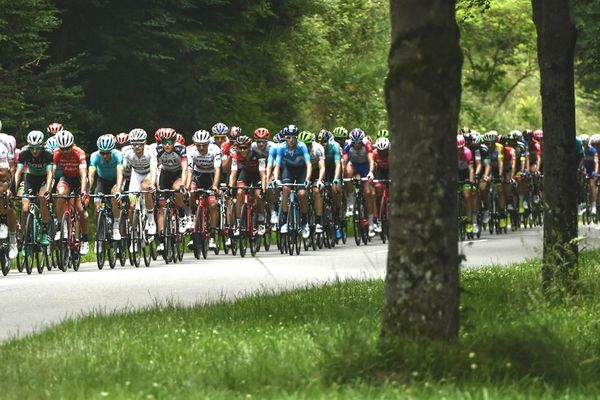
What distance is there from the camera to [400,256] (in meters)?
9.28

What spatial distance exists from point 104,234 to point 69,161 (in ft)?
3.80

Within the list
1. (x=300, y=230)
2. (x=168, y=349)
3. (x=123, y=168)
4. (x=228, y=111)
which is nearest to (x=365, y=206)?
(x=300, y=230)

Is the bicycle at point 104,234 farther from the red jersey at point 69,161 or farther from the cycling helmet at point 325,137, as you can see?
the cycling helmet at point 325,137

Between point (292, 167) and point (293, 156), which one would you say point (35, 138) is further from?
point (292, 167)

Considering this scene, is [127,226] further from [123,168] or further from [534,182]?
[534,182]

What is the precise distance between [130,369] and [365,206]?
67.1 ft

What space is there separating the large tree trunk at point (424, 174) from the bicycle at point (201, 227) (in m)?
15.7

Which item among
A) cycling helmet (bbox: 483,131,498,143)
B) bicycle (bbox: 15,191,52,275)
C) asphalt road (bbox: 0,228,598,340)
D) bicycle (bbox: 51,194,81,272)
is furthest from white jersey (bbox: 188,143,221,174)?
cycling helmet (bbox: 483,131,498,143)

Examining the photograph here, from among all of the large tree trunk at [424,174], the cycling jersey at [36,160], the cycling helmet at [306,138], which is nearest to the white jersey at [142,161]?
the cycling jersey at [36,160]

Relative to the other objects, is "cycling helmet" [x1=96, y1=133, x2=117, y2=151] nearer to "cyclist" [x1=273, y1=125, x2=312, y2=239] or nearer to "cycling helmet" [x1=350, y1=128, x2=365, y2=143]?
"cyclist" [x1=273, y1=125, x2=312, y2=239]

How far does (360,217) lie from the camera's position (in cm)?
2953

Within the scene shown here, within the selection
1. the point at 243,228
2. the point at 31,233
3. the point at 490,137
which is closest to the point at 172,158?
the point at 243,228

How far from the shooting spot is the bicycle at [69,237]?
2248 centimetres

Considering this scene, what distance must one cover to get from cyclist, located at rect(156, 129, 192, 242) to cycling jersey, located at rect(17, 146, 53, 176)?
2417 mm
